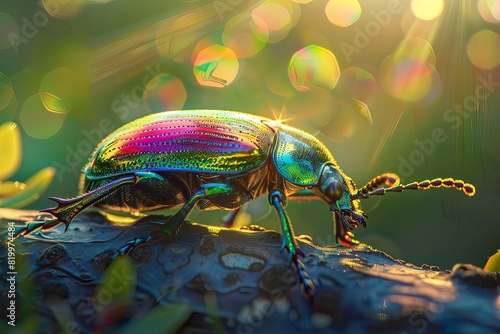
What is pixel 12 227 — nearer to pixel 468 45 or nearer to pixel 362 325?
pixel 362 325

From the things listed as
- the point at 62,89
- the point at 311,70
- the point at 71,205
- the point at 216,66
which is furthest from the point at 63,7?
the point at 71,205

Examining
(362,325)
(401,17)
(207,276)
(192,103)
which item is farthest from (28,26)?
(362,325)

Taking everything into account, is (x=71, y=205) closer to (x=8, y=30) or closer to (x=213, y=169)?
(x=213, y=169)

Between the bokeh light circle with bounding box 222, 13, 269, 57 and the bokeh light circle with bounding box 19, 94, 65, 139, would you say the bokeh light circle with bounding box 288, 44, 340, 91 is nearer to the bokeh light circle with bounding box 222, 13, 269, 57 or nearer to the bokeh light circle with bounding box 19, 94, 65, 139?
the bokeh light circle with bounding box 222, 13, 269, 57

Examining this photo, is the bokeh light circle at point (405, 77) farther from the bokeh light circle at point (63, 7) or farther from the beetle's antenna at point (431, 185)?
the bokeh light circle at point (63, 7)

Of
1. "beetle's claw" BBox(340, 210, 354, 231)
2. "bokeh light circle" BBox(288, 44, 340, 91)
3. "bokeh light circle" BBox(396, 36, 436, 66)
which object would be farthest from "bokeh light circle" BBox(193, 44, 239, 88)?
"beetle's claw" BBox(340, 210, 354, 231)
